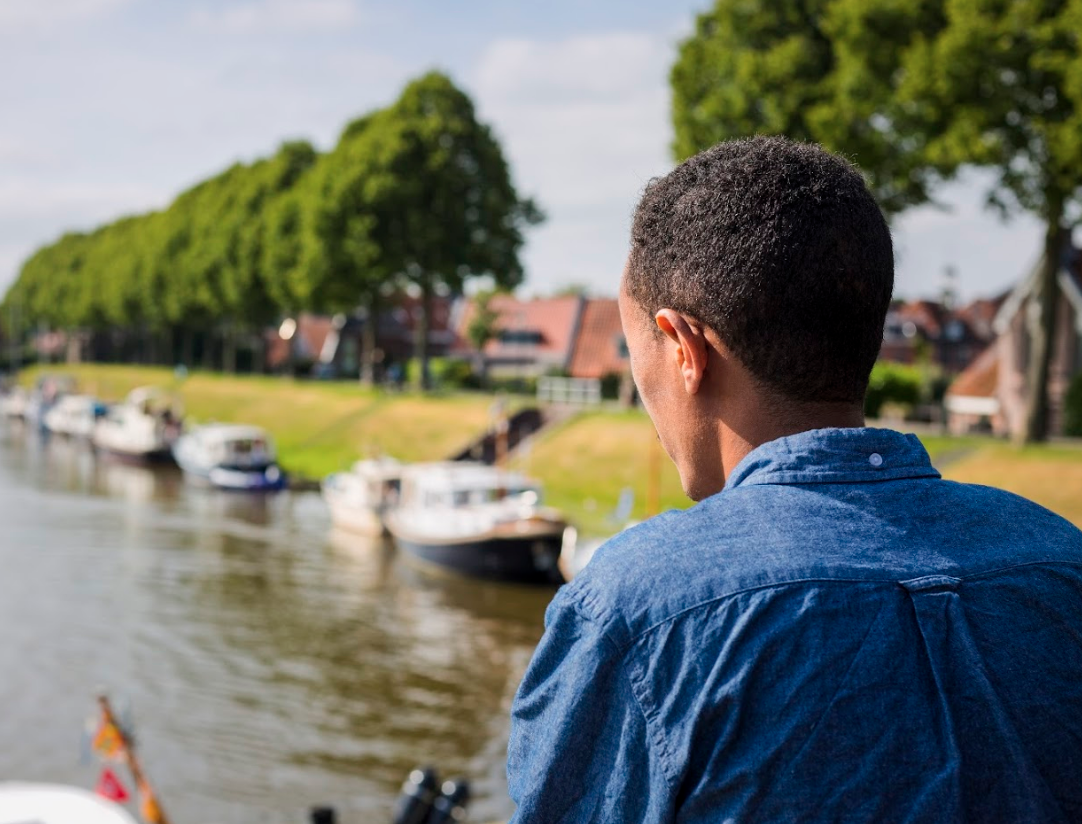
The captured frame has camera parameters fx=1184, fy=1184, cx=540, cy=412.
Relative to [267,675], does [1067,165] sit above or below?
above

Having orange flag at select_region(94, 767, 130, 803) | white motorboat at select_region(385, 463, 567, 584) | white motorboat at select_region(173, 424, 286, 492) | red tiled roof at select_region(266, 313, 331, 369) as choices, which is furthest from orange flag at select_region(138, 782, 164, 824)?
red tiled roof at select_region(266, 313, 331, 369)

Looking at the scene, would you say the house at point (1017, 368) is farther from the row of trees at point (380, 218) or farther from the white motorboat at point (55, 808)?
the white motorboat at point (55, 808)

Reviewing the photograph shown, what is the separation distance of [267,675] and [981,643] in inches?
738

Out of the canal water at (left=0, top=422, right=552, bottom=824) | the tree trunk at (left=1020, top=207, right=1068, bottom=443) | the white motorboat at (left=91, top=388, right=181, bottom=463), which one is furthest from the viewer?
the white motorboat at (left=91, top=388, right=181, bottom=463)

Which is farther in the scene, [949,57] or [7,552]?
[7,552]

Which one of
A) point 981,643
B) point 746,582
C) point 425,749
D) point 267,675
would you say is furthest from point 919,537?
point 267,675

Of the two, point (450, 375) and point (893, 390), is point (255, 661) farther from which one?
point (450, 375)

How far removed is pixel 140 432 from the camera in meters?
52.4

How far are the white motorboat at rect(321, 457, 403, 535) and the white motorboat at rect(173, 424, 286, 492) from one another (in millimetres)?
7011

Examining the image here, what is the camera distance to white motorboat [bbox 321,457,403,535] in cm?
3275

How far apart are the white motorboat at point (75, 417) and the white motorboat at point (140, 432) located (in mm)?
6723

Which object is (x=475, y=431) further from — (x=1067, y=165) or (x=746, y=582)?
(x=746, y=582)

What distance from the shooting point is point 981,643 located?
63.4 inches

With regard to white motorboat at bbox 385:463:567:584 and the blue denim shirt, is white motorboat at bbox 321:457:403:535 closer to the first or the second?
white motorboat at bbox 385:463:567:584
